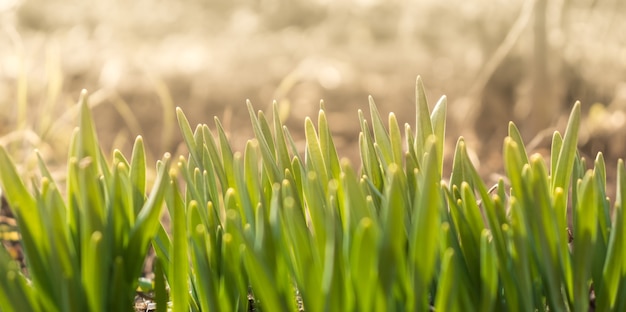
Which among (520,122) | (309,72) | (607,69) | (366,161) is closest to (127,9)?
(309,72)

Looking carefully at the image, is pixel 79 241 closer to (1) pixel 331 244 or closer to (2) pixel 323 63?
(1) pixel 331 244

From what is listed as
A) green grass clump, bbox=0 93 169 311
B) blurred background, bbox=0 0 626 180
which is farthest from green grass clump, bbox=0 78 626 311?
blurred background, bbox=0 0 626 180

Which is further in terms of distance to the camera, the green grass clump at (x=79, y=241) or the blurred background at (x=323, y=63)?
the blurred background at (x=323, y=63)

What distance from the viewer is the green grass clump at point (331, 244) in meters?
0.34

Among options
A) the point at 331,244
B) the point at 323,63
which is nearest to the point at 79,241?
the point at 331,244

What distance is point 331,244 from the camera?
0.33 meters

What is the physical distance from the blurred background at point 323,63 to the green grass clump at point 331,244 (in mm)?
1599

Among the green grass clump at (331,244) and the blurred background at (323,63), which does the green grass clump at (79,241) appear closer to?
the green grass clump at (331,244)

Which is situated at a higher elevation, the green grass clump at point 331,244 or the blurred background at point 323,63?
the blurred background at point 323,63

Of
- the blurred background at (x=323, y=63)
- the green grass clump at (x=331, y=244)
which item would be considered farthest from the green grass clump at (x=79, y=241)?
the blurred background at (x=323, y=63)

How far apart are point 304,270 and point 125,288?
3.9 inches

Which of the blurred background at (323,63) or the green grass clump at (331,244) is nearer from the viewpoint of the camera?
the green grass clump at (331,244)

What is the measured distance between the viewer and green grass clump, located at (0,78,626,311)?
1.10 ft

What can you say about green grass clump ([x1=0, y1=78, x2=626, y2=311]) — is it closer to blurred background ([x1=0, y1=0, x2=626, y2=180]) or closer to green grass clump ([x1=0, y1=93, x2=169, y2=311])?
green grass clump ([x1=0, y1=93, x2=169, y2=311])
